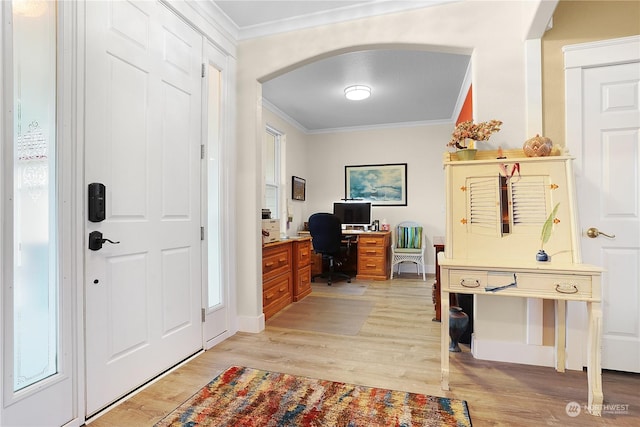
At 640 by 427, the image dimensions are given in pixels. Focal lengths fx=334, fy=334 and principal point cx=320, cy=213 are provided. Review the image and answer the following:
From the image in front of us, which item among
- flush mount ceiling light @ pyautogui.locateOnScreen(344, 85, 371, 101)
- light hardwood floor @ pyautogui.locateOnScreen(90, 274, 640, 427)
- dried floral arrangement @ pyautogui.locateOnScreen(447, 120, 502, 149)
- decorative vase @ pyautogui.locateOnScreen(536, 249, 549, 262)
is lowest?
light hardwood floor @ pyautogui.locateOnScreen(90, 274, 640, 427)

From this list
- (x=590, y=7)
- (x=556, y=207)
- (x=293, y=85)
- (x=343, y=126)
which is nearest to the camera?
(x=556, y=207)

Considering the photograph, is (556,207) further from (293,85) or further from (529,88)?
(293,85)

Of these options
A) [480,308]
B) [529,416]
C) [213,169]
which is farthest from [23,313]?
[480,308]

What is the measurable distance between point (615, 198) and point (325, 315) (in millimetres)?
2517

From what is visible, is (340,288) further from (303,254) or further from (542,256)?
(542,256)

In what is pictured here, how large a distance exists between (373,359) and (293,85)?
3.28m

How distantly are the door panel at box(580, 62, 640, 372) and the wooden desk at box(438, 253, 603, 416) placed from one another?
61 cm

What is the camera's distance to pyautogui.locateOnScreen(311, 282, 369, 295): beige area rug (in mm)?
4477

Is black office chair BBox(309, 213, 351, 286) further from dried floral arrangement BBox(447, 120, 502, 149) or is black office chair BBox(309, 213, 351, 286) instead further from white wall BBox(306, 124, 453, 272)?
dried floral arrangement BBox(447, 120, 502, 149)

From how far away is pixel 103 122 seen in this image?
1.77m

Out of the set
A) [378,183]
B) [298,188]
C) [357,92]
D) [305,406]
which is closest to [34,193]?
[305,406]

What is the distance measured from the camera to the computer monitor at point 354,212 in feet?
19.1

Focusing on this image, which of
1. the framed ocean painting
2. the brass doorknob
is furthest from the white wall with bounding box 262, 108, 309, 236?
the brass doorknob

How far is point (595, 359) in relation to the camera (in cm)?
171
